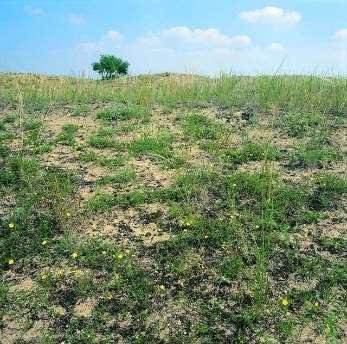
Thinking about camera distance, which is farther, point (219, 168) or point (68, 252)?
point (219, 168)

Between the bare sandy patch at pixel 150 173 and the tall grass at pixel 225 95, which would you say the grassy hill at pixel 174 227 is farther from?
the tall grass at pixel 225 95

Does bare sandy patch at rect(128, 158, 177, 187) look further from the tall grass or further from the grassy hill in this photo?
the tall grass

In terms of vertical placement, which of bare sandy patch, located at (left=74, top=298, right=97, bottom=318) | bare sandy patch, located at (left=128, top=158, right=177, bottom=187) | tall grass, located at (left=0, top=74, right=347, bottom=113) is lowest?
bare sandy patch, located at (left=74, top=298, right=97, bottom=318)

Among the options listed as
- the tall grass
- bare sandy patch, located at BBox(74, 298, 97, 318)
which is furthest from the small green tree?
bare sandy patch, located at BBox(74, 298, 97, 318)

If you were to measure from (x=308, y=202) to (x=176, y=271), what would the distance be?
236cm

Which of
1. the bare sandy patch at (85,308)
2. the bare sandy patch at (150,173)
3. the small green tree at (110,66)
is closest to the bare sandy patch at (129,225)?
the bare sandy patch at (150,173)

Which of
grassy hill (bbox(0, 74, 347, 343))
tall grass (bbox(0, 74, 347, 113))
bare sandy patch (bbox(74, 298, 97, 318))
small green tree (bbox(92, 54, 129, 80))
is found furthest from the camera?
small green tree (bbox(92, 54, 129, 80))

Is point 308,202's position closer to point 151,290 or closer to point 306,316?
point 306,316

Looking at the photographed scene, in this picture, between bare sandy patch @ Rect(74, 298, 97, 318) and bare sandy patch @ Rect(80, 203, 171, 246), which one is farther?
bare sandy patch @ Rect(80, 203, 171, 246)

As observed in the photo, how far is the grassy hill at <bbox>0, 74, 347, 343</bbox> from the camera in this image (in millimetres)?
4961

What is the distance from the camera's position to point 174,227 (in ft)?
20.6

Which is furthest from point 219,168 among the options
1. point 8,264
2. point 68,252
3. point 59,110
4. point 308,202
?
point 59,110

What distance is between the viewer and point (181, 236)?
6.09 meters

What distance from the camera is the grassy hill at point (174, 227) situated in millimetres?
4961
